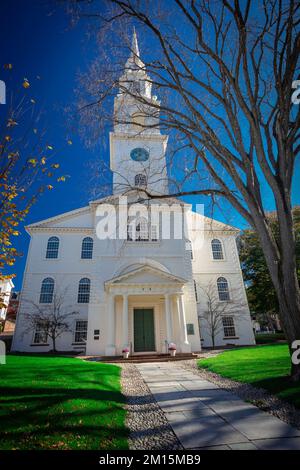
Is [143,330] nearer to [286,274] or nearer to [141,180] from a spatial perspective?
[141,180]

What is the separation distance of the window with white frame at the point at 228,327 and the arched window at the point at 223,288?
5.95 feet

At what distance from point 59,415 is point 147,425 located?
156 cm

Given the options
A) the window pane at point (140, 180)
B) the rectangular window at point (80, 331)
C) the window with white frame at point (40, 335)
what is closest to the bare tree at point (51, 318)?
the window with white frame at point (40, 335)

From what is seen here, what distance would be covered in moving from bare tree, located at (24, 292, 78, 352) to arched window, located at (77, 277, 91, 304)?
125cm

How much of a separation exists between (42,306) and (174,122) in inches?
782

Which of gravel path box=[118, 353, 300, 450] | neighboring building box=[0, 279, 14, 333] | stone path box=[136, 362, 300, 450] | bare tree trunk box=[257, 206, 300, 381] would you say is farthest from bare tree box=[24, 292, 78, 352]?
bare tree trunk box=[257, 206, 300, 381]

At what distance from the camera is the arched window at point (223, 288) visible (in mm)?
24406

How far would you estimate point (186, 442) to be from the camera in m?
3.72

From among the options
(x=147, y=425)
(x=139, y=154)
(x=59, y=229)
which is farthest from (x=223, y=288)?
(x=147, y=425)

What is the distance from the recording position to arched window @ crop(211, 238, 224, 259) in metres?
25.8

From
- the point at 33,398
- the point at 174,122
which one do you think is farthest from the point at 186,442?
the point at 174,122

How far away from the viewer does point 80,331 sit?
22.5 meters

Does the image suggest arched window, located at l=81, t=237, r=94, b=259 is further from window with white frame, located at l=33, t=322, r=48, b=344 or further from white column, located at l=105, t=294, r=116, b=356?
window with white frame, located at l=33, t=322, r=48, b=344
